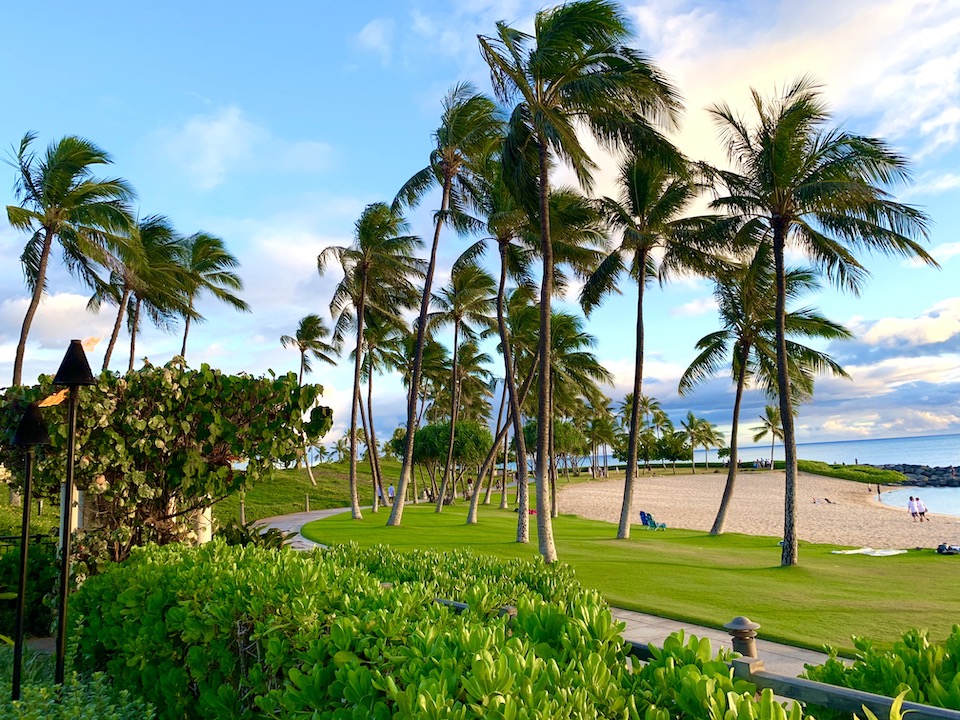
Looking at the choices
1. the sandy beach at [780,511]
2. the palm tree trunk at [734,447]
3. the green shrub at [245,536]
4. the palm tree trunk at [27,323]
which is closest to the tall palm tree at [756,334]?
the palm tree trunk at [734,447]

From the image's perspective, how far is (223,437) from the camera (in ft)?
26.0

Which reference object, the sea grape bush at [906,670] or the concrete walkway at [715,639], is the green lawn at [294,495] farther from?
the sea grape bush at [906,670]

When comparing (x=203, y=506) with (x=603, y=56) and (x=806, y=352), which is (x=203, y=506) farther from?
(x=806, y=352)

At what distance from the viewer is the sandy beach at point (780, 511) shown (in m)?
25.7

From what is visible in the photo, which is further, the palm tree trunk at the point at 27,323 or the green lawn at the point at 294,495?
the green lawn at the point at 294,495

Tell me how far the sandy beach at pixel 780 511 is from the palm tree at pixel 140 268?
24181 millimetres

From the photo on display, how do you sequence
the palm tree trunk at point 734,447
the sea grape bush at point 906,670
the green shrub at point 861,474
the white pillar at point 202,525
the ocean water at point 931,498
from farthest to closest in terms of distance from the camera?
the green shrub at point 861,474 < the ocean water at point 931,498 < the palm tree trunk at point 734,447 < the white pillar at point 202,525 < the sea grape bush at point 906,670

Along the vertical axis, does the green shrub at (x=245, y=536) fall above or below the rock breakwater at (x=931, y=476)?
above

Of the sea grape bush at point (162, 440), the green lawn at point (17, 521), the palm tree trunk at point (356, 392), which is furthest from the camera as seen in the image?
the palm tree trunk at point (356, 392)

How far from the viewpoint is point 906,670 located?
244 cm

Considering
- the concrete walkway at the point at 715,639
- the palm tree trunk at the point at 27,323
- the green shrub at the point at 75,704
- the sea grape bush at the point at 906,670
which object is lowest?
the concrete walkway at the point at 715,639

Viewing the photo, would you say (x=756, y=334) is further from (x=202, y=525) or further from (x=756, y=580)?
(x=202, y=525)

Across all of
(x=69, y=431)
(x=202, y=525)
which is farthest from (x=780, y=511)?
(x=69, y=431)

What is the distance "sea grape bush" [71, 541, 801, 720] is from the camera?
2.19m
